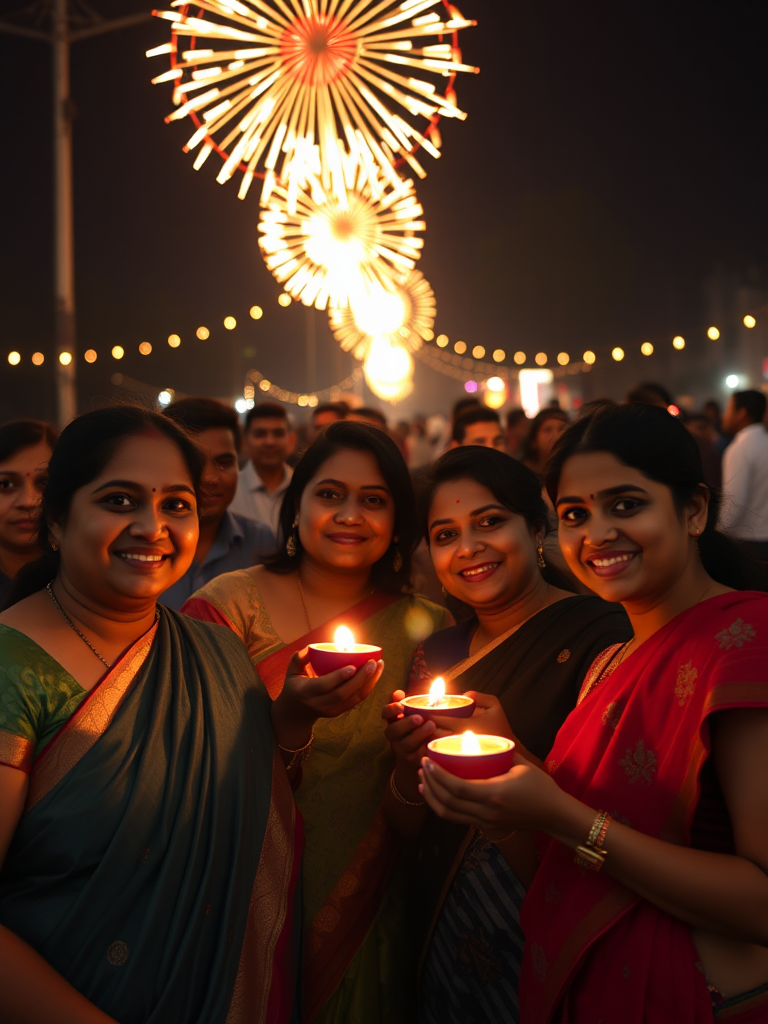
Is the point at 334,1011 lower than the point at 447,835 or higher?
lower

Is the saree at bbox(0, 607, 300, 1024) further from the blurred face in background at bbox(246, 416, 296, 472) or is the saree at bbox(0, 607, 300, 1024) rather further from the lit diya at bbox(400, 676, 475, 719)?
the blurred face in background at bbox(246, 416, 296, 472)

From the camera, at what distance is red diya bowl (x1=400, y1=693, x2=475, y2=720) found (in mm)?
1796

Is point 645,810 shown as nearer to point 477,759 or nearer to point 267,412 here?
point 477,759

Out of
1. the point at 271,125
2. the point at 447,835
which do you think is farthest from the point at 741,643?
the point at 271,125

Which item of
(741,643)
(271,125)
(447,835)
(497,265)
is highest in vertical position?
(497,265)

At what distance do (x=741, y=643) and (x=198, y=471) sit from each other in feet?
4.42

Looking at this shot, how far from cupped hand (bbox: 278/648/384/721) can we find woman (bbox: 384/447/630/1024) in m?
0.09

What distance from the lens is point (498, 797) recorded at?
1.47m

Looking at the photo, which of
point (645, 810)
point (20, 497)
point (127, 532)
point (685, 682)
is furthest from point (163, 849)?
point (20, 497)

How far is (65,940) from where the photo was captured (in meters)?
1.60

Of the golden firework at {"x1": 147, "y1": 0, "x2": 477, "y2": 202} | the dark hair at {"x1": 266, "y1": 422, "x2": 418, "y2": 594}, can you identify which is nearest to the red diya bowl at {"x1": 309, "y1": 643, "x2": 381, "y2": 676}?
the dark hair at {"x1": 266, "y1": 422, "x2": 418, "y2": 594}

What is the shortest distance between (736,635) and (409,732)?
2.44ft

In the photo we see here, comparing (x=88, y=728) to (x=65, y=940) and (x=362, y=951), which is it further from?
(x=362, y=951)

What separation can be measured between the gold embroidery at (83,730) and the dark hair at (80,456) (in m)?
0.35
